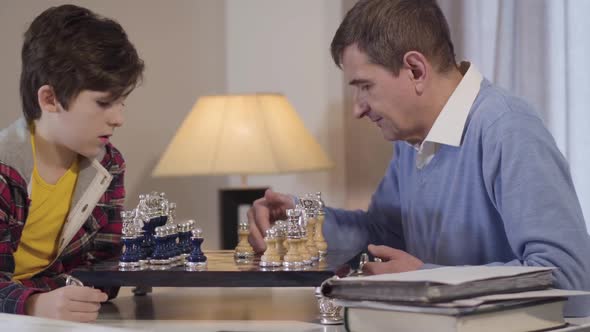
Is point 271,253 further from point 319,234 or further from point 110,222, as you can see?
point 110,222

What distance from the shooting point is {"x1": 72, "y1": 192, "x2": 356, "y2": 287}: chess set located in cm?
131

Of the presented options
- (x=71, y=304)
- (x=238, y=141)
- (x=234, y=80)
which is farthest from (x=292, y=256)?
(x=234, y=80)

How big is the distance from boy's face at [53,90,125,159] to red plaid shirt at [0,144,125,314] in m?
0.08

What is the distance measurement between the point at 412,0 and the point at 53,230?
78cm

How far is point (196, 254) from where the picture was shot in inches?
56.0

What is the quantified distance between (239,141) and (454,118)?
1402 mm

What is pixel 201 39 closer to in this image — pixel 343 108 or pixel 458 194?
pixel 343 108

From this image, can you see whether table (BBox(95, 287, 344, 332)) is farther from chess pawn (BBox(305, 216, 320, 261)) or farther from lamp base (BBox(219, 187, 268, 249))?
lamp base (BBox(219, 187, 268, 249))

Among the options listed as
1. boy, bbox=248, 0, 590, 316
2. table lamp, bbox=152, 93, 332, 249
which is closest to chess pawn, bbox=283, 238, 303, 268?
boy, bbox=248, 0, 590, 316

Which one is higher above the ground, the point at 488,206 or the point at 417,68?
the point at 417,68

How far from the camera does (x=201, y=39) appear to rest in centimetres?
333

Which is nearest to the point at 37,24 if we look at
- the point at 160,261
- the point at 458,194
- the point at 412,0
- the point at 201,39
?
the point at 160,261

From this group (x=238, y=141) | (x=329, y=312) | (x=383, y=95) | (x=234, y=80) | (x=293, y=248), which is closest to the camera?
(x=329, y=312)

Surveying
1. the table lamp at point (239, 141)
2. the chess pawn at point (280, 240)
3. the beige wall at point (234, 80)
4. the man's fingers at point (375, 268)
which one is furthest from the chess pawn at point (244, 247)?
the beige wall at point (234, 80)
